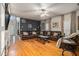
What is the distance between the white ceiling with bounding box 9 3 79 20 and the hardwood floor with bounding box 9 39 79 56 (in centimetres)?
60

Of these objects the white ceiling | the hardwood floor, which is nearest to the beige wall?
the white ceiling

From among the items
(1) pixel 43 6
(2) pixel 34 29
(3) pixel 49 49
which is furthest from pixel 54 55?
(1) pixel 43 6

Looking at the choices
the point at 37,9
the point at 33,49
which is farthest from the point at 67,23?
the point at 33,49

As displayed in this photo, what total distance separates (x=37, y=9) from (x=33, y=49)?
0.89 m

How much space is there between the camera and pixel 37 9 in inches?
90.0

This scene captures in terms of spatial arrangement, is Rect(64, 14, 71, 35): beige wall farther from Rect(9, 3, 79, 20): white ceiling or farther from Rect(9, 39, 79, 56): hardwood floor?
Rect(9, 39, 79, 56): hardwood floor

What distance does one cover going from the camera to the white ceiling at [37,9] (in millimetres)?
2147

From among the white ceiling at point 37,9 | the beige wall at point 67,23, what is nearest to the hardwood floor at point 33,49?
the beige wall at point 67,23

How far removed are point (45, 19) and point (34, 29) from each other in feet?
1.15

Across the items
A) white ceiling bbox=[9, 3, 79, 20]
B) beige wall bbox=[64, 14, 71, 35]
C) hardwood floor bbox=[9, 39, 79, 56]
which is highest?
white ceiling bbox=[9, 3, 79, 20]

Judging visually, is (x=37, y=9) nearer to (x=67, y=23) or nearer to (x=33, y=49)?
(x=67, y=23)

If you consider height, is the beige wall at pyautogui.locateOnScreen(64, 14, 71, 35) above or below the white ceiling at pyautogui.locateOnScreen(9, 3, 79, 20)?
below

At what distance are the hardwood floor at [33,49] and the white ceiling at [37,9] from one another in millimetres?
604

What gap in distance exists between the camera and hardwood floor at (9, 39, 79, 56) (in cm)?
221
